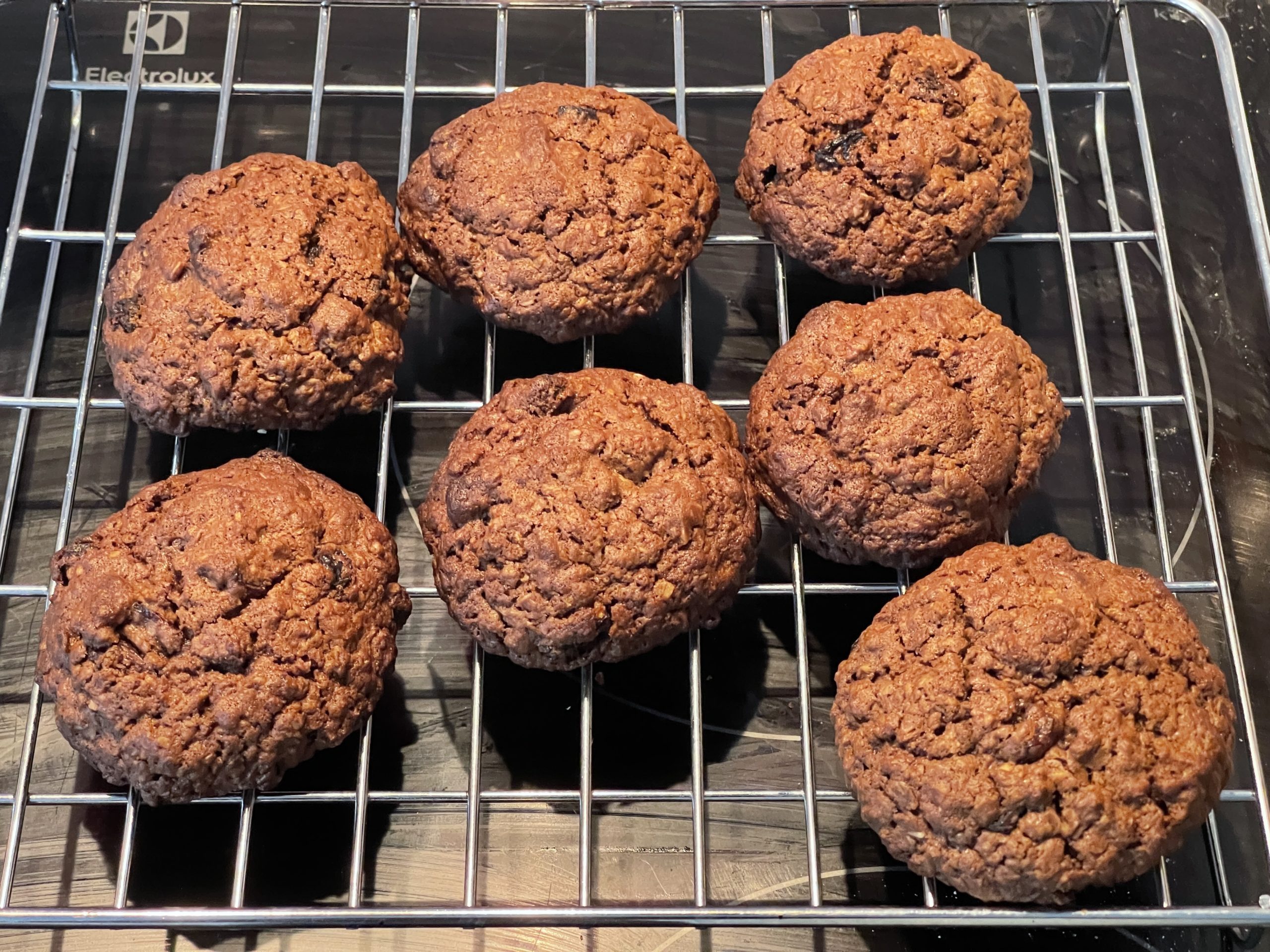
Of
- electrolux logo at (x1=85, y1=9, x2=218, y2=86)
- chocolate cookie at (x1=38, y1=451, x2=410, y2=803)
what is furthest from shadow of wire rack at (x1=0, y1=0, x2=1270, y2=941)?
chocolate cookie at (x1=38, y1=451, x2=410, y2=803)

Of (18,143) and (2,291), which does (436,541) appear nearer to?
(2,291)

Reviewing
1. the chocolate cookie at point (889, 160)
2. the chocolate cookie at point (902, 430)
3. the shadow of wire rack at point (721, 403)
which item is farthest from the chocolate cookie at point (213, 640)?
the chocolate cookie at point (889, 160)

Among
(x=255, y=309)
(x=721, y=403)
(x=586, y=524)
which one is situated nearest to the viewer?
(x=586, y=524)

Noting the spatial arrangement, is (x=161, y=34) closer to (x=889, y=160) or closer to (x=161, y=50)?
(x=161, y=50)

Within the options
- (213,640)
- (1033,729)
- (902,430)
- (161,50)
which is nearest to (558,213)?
(902,430)

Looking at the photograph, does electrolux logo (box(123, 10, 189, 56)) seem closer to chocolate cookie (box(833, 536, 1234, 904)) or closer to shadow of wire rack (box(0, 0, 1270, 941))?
shadow of wire rack (box(0, 0, 1270, 941))
